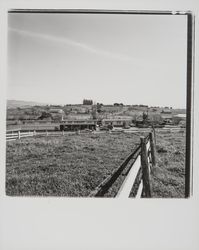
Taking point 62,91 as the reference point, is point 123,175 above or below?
below

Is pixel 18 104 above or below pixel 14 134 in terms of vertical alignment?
above

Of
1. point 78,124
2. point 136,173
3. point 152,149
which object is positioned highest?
point 78,124

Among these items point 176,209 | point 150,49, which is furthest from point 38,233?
point 150,49

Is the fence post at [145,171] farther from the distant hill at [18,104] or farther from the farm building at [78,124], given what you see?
the distant hill at [18,104]

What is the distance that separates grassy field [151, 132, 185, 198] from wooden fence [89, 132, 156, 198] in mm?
55

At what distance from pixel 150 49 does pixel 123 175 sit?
0.78 meters

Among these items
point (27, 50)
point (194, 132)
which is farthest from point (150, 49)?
point (27, 50)

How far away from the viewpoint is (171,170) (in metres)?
1.98

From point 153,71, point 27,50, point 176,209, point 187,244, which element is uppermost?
point 27,50

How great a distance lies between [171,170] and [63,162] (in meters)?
0.67

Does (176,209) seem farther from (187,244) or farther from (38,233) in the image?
(38,233)

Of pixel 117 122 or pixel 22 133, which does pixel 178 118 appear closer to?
pixel 117 122

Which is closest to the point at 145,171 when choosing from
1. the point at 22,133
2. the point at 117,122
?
the point at 117,122

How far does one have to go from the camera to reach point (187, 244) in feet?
6.37
